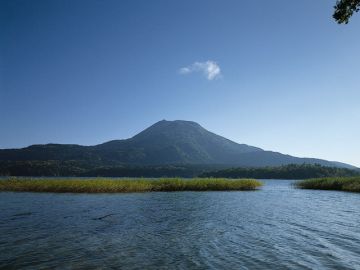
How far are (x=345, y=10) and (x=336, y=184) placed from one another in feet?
223

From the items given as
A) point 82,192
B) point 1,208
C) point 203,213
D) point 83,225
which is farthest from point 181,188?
point 83,225

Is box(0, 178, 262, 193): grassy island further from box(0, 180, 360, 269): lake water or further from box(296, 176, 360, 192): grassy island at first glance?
box(296, 176, 360, 192): grassy island

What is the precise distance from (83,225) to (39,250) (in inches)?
303

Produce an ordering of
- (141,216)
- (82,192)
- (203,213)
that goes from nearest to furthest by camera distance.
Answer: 1. (141,216)
2. (203,213)
3. (82,192)

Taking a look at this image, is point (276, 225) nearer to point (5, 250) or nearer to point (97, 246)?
point (97, 246)

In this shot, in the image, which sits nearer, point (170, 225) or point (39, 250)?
point (39, 250)

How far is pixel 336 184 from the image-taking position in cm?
7638

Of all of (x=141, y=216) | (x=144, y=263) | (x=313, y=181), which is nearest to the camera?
(x=144, y=263)

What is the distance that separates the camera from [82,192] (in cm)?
5528

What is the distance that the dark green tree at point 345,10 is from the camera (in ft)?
54.8

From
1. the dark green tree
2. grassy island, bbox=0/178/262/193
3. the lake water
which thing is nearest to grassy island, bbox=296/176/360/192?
grassy island, bbox=0/178/262/193

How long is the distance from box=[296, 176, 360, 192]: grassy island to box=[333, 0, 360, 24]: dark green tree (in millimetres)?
59400

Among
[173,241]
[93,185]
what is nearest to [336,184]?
[93,185]

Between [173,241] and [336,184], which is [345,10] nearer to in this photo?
[173,241]
